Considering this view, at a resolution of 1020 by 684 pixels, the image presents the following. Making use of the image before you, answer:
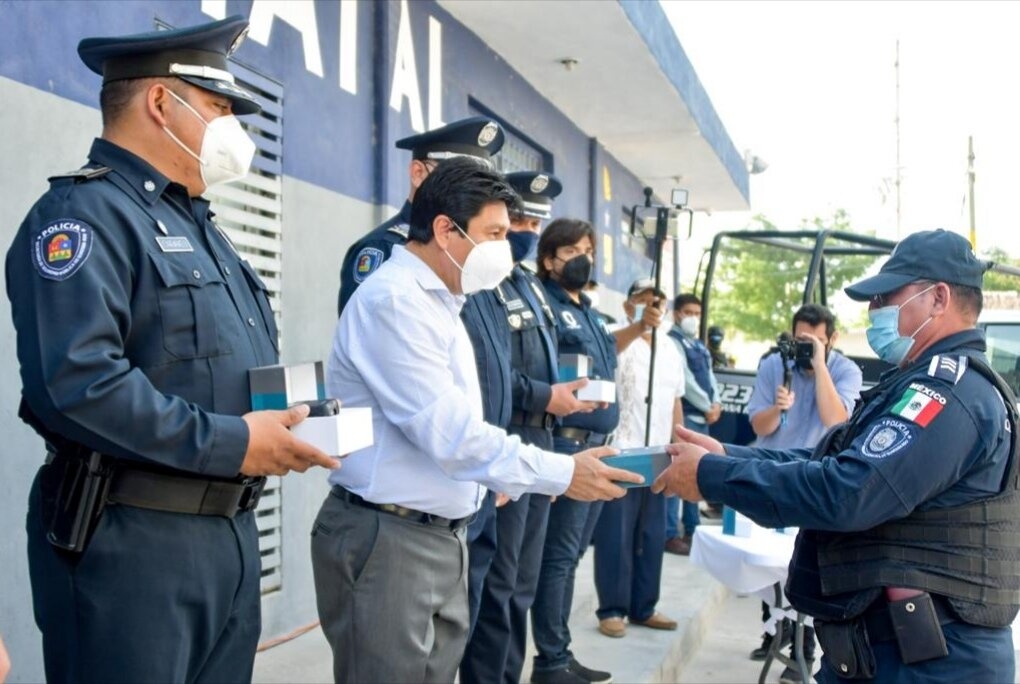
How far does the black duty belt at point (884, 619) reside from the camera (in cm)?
262

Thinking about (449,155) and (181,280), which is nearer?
(181,280)

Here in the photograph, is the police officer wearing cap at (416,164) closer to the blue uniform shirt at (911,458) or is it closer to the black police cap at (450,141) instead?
the black police cap at (450,141)

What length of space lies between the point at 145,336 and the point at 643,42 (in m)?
6.30

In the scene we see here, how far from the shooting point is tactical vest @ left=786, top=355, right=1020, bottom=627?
2611mm

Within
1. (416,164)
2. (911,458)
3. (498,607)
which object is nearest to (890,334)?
(911,458)

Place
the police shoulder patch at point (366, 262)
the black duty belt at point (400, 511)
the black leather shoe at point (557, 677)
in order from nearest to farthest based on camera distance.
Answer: the black duty belt at point (400, 511) < the police shoulder patch at point (366, 262) < the black leather shoe at point (557, 677)

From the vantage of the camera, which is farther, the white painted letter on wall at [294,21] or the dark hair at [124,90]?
the white painted letter on wall at [294,21]

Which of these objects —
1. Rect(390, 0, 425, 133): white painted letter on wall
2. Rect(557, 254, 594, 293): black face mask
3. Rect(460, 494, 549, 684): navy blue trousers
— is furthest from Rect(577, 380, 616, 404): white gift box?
Rect(390, 0, 425, 133): white painted letter on wall

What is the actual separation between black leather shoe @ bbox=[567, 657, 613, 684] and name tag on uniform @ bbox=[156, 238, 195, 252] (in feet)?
9.56

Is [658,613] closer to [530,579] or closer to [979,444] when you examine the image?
[530,579]

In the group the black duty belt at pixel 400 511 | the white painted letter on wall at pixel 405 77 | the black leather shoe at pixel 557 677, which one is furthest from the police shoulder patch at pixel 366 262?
the white painted letter on wall at pixel 405 77

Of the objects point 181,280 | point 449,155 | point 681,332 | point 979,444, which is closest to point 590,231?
point 449,155

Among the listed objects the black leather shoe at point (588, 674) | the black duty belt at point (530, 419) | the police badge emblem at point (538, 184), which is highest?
the police badge emblem at point (538, 184)

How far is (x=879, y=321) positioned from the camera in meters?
2.91
